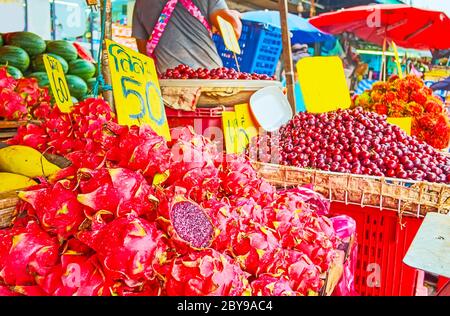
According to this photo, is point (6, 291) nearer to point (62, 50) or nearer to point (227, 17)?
point (227, 17)

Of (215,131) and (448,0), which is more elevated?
(448,0)

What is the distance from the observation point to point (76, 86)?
416 cm

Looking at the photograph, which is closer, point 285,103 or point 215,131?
point 215,131

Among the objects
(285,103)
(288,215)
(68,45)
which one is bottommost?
(288,215)

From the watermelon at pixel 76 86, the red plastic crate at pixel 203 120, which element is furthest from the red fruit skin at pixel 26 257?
the watermelon at pixel 76 86

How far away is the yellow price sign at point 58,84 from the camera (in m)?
1.48

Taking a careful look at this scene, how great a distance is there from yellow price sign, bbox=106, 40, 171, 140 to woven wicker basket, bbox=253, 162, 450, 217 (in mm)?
409

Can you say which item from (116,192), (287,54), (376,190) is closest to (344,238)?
(376,190)

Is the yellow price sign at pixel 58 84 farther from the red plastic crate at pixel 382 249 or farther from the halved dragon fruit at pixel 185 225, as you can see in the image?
the red plastic crate at pixel 382 249

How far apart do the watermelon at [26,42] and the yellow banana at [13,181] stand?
10.4ft

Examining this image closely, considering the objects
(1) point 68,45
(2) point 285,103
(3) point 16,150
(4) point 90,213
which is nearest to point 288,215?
(4) point 90,213
